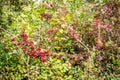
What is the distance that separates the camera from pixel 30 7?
7.46 meters

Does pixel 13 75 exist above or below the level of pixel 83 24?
below

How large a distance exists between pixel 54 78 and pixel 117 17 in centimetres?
234

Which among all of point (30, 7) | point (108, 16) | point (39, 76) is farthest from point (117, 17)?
point (39, 76)

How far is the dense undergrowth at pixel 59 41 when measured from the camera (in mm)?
5777

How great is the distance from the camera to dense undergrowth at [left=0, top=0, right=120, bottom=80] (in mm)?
5777

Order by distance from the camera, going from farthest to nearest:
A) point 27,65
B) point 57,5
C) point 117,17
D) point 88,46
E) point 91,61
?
point 57,5, point 117,17, point 88,46, point 91,61, point 27,65

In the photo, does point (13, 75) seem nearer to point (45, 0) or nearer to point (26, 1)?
point (26, 1)

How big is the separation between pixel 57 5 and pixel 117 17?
1670mm

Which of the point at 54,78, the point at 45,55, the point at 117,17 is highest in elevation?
the point at 117,17

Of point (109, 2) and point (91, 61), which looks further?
point (109, 2)

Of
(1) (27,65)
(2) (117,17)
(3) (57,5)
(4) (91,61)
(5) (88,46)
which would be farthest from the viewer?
(3) (57,5)

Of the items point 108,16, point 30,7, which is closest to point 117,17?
point 108,16

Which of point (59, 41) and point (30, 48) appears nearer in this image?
point (30, 48)

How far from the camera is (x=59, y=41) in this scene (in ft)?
21.9
